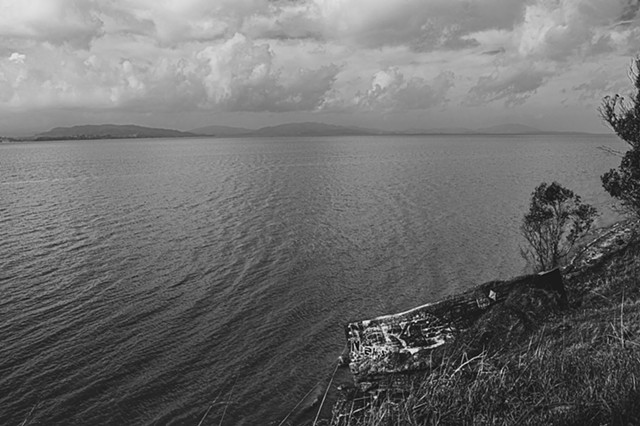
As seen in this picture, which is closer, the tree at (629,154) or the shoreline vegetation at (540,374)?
the shoreline vegetation at (540,374)

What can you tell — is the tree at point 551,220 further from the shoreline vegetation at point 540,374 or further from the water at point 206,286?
the shoreline vegetation at point 540,374

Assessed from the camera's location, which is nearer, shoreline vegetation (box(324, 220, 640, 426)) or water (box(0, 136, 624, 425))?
shoreline vegetation (box(324, 220, 640, 426))

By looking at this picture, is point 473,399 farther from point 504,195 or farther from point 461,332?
point 504,195

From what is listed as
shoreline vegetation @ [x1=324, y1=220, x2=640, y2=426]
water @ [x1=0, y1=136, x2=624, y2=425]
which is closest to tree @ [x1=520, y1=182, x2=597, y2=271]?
water @ [x1=0, y1=136, x2=624, y2=425]

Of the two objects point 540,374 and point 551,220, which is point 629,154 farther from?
point 540,374

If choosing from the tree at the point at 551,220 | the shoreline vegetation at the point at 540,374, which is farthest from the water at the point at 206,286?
the tree at the point at 551,220

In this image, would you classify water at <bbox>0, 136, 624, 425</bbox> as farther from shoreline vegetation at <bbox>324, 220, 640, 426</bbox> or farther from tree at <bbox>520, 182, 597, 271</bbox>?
tree at <bbox>520, 182, 597, 271</bbox>
